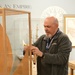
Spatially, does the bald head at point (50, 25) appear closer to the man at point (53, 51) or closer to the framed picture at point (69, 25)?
the man at point (53, 51)

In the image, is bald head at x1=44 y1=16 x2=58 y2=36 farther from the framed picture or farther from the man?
the framed picture

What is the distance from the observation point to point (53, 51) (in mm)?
2057

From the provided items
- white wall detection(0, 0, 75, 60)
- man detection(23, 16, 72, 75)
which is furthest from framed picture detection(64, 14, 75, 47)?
man detection(23, 16, 72, 75)

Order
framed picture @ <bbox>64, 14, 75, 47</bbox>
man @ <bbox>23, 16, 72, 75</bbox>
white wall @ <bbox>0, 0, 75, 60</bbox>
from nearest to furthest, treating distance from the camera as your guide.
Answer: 1. man @ <bbox>23, 16, 72, 75</bbox>
2. white wall @ <bbox>0, 0, 75, 60</bbox>
3. framed picture @ <bbox>64, 14, 75, 47</bbox>

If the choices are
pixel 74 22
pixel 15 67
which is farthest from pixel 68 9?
pixel 15 67

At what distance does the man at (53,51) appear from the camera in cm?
196

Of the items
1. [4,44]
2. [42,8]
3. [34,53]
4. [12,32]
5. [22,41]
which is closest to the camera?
[4,44]

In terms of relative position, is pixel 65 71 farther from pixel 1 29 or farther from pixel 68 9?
pixel 68 9

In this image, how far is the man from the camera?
1965 millimetres

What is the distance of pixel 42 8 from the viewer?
4066mm

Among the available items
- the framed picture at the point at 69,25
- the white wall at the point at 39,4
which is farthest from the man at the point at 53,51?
the framed picture at the point at 69,25

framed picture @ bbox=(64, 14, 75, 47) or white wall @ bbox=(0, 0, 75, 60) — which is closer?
white wall @ bbox=(0, 0, 75, 60)


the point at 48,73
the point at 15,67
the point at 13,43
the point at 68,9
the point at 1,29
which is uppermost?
the point at 68,9

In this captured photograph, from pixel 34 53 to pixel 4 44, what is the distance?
501mm
